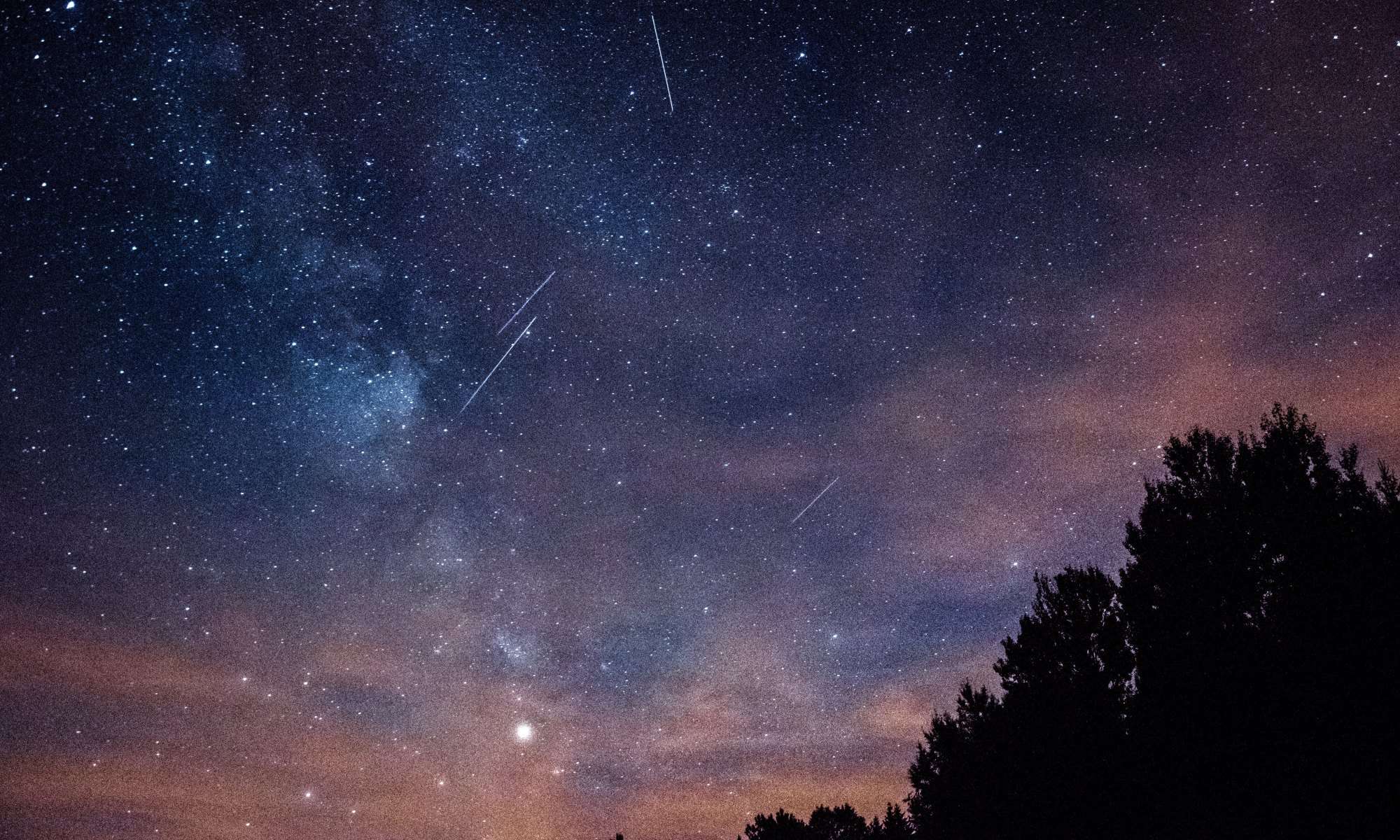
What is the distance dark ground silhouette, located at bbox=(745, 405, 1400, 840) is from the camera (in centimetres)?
959

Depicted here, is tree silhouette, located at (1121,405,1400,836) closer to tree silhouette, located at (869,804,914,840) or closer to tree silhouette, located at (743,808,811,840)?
tree silhouette, located at (869,804,914,840)

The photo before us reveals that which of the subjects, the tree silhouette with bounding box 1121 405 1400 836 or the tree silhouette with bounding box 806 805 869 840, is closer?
the tree silhouette with bounding box 1121 405 1400 836

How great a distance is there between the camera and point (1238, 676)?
35.9ft

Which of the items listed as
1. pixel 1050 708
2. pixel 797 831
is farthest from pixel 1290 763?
pixel 797 831

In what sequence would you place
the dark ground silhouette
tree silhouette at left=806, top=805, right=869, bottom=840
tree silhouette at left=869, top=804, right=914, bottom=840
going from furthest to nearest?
tree silhouette at left=806, top=805, right=869, bottom=840, tree silhouette at left=869, top=804, right=914, bottom=840, the dark ground silhouette

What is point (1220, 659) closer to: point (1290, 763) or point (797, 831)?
point (1290, 763)

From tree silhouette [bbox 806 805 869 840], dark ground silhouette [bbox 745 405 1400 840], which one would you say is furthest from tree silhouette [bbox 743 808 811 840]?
dark ground silhouette [bbox 745 405 1400 840]

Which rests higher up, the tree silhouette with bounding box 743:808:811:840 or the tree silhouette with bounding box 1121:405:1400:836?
the tree silhouette with bounding box 1121:405:1400:836

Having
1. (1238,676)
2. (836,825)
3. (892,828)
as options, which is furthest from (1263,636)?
(836,825)

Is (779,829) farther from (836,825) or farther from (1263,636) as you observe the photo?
(1263,636)

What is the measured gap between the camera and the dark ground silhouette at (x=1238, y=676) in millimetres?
9586

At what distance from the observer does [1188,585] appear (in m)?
12.5

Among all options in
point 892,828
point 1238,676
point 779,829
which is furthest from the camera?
point 779,829

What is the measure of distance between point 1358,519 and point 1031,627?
10.2 metres
